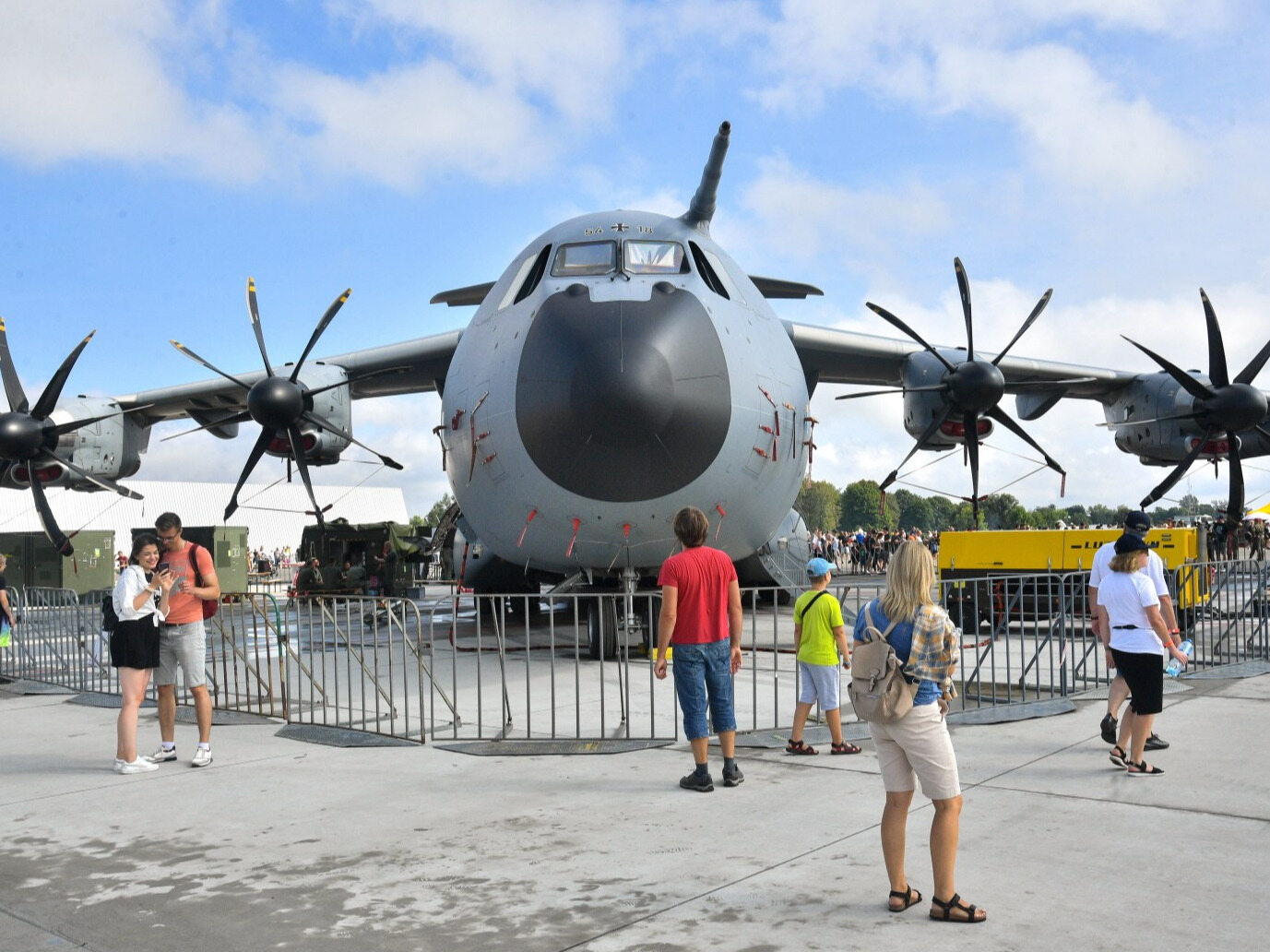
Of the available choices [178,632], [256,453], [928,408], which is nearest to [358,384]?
[256,453]

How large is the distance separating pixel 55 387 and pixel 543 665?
8.88 meters

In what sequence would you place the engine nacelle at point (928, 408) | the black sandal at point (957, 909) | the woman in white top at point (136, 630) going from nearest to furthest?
the black sandal at point (957, 909) → the woman in white top at point (136, 630) → the engine nacelle at point (928, 408)

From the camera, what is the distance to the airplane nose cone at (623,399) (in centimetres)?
871

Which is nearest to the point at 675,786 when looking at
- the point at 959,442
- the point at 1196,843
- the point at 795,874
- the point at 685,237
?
the point at 795,874

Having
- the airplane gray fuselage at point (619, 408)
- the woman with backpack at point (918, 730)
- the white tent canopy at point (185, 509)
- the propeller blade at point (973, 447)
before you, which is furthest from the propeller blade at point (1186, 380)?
the white tent canopy at point (185, 509)

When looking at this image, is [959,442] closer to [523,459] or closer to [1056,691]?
[1056,691]

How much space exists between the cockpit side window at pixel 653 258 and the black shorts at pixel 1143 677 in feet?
18.4

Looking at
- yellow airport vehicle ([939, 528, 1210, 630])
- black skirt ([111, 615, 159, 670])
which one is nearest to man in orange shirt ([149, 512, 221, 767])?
black skirt ([111, 615, 159, 670])

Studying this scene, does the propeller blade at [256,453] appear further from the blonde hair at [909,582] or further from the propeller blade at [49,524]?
→ the blonde hair at [909,582]

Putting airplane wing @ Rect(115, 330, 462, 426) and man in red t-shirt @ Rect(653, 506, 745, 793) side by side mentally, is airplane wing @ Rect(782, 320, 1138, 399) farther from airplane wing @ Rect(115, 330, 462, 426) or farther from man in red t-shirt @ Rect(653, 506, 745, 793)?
man in red t-shirt @ Rect(653, 506, 745, 793)

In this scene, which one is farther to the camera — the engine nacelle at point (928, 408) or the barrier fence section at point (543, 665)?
the engine nacelle at point (928, 408)

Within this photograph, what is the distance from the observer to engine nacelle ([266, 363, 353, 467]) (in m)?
15.1

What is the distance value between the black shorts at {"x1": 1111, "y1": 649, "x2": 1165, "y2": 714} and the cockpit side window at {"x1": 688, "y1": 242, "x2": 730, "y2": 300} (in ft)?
18.3

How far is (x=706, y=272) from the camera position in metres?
10.7
